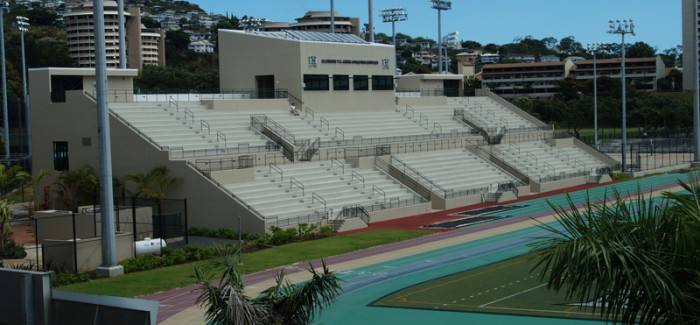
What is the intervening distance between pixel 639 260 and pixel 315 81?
47.3 meters

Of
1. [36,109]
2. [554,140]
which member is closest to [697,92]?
[554,140]

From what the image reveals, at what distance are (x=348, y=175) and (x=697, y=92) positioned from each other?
37.4 m

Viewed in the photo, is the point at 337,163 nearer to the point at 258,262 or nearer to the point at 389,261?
the point at 389,261

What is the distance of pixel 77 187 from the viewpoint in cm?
4291

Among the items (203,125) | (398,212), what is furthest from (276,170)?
(398,212)

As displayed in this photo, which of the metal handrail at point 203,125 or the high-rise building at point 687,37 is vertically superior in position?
the high-rise building at point 687,37

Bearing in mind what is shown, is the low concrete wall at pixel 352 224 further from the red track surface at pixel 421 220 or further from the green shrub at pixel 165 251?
the green shrub at pixel 165 251

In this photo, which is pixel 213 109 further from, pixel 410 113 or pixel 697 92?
pixel 697 92

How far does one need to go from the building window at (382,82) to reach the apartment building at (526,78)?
100862 mm

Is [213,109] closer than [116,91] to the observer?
No

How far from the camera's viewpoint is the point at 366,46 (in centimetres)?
6131

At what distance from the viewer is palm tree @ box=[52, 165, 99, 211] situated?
1676 inches

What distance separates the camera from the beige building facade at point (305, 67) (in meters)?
56.5

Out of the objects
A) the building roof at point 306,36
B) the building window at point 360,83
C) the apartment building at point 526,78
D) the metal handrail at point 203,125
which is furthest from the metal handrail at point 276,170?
the apartment building at point 526,78
